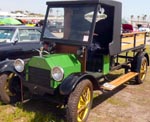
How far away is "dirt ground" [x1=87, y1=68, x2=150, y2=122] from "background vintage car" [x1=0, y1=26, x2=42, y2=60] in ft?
8.71

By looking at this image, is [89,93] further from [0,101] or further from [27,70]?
[0,101]

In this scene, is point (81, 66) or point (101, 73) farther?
point (101, 73)

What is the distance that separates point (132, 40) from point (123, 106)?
6.85 feet

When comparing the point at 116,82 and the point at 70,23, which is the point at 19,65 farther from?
the point at 116,82

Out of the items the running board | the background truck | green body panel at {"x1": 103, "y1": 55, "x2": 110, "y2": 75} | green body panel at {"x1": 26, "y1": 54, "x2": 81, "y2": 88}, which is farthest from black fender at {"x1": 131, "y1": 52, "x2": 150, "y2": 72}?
green body panel at {"x1": 26, "y1": 54, "x2": 81, "y2": 88}

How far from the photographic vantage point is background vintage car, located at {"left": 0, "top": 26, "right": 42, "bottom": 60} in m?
7.87

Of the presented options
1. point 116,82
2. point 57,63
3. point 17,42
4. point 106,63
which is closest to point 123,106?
point 116,82

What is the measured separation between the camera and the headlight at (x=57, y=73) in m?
4.59

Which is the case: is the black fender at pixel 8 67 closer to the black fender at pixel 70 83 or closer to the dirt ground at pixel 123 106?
the black fender at pixel 70 83

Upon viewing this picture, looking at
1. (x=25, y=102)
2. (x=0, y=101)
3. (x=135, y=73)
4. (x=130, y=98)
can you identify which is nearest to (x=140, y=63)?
(x=135, y=73)

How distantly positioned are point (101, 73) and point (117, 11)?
1375mm

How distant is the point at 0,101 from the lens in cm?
591

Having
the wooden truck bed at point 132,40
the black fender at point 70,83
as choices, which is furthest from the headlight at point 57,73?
the wooden truck bed at point 132,40

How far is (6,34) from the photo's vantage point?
830cm
